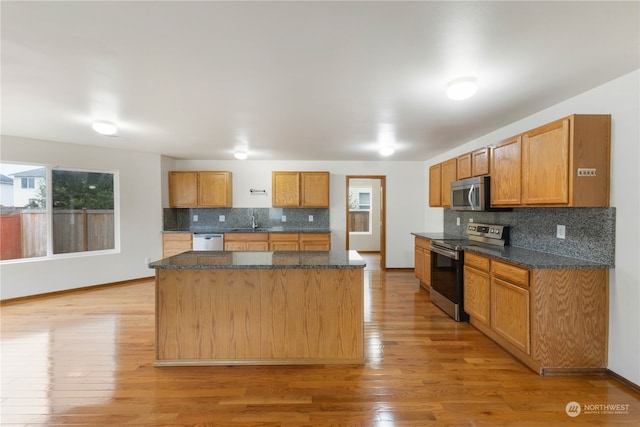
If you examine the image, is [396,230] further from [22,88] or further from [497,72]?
[22,88]

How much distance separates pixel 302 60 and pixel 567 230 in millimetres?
2726

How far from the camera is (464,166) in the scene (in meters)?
3.79

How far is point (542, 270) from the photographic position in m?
2.28

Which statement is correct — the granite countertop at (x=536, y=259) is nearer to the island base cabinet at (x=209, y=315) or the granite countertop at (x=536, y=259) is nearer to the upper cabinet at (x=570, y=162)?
the upper cabinet at (x=570, y=162)

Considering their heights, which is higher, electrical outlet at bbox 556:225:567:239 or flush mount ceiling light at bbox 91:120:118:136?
flush mount ceiling light at bbox 91:120:118:136

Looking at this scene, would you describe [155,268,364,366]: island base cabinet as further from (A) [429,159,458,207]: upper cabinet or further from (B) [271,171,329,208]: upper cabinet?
(B) [271,171,329,208]: upper cabinet

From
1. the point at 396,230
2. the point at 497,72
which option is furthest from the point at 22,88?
the point at 396,230

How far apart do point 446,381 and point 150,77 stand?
3279 mm

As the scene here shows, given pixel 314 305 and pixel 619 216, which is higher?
pixel 619 216

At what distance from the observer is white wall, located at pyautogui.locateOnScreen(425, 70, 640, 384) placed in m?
2.08

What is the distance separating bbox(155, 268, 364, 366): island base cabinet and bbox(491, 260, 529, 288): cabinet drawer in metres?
1.32

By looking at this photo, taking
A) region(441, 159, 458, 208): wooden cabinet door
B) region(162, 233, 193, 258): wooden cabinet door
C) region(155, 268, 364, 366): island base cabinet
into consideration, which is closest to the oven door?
region(441, 159, 458, 208): wooden cabinet door

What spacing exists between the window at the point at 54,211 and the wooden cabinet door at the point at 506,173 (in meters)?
5.77

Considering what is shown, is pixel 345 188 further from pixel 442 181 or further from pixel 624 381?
pixel 624 381
